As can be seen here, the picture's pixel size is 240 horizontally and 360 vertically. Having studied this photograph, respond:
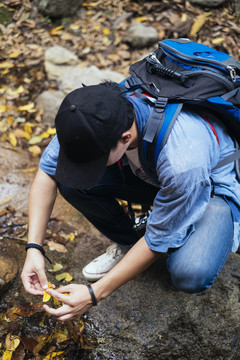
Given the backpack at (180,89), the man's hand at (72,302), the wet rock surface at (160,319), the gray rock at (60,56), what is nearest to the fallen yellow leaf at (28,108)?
the gray rock at (60,56)

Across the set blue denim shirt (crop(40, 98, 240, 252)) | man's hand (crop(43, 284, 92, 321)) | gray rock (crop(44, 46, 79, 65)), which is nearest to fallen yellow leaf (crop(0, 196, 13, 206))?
man's hand (crop(43, 284, 92, 321))

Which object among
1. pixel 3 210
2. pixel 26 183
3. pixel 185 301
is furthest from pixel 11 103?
pixel 185 301

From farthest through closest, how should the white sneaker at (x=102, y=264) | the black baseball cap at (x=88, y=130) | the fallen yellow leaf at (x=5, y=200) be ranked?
the fallen yellow leaf at (x=5, y=200) → the white sneaker at (x=102, y=264) → the black baseball cap at (x=88, y=130)

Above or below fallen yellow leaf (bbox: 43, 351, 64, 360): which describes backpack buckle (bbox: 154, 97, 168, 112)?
above

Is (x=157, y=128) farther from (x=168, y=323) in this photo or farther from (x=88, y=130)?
(x=168, y=323)

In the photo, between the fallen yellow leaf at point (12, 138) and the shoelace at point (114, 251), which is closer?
the shoelace at point (114, 251)

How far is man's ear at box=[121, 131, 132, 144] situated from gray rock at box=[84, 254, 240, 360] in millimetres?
1204

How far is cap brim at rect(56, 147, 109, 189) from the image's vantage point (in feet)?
5.52

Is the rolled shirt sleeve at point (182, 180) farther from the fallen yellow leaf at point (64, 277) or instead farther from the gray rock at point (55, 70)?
the gray rock at point (55, 70)

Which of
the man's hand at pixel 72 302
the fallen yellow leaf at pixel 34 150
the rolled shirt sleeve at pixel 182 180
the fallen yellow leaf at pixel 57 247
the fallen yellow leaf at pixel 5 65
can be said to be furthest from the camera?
the fallen yellow leaf at pixel 5 65

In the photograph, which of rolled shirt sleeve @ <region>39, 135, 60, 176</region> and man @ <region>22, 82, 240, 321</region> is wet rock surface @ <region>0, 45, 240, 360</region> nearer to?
man @ <region>22, 82, 240, 321</region>

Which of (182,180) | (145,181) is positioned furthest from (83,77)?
(182,180)

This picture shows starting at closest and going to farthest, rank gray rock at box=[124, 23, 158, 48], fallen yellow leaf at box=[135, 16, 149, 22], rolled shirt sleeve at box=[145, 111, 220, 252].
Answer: rolled shirt sleeve at box=[145, 111, 220, 252], gray rock at box=[124, 23, 158, 48], fallen yellow leaf at box=[135, 16, 149, 22]

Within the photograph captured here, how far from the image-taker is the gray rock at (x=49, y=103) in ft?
13.4
